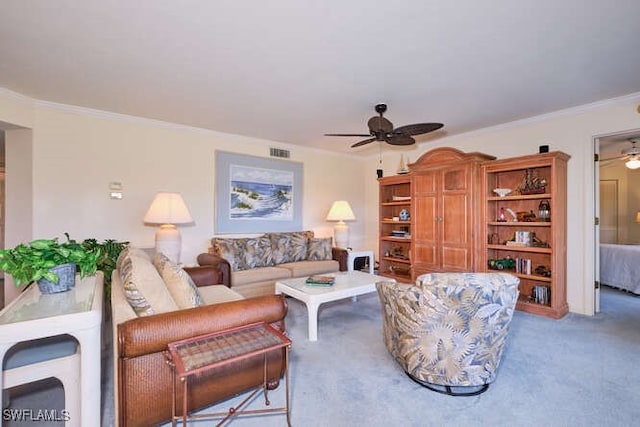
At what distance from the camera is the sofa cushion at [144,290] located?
1.68m

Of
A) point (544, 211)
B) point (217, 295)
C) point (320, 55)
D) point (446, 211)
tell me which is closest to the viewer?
point (320, 55)

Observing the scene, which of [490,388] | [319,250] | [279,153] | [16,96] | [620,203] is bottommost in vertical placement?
[490,388]

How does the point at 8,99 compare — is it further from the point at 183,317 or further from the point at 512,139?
the point at 512,139

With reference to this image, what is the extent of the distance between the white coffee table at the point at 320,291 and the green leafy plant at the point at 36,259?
1.81m

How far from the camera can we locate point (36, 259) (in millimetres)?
1535

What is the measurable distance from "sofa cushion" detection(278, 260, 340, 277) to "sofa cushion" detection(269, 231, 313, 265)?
0.42ft

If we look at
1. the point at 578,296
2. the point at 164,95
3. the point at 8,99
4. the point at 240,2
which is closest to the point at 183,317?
the point at 240,2

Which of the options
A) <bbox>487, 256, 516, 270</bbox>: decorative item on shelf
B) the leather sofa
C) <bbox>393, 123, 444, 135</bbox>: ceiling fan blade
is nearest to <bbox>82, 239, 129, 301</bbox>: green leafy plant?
the leather sofa

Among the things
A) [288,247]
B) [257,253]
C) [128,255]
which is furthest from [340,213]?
[128,255]

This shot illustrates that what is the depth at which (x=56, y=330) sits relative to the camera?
132 cm

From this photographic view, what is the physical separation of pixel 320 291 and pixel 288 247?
1.76 m

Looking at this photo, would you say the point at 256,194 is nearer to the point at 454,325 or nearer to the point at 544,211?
the point at 454,325

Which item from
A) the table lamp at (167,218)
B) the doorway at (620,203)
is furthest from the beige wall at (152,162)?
the doorway at (620,203)

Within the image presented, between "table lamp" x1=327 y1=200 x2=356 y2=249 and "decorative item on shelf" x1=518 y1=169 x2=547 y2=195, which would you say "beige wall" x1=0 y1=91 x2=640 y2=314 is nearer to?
"decorative item on shelf" x1=518 y1=169 x2=547 y2=195
